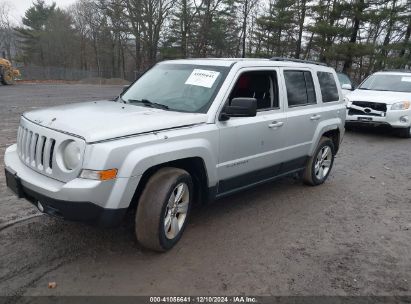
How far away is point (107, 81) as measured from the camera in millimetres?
44781

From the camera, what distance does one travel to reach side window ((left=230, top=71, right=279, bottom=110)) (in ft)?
15.2

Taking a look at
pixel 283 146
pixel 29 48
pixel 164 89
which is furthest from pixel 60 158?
pixel 29 48

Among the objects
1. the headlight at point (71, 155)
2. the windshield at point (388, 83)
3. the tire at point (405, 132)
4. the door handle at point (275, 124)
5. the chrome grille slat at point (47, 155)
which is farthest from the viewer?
the windshield at point (388, 83)

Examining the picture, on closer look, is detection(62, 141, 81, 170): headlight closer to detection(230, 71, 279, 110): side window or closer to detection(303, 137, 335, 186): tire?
detection(230, 71, 279, 110): side window

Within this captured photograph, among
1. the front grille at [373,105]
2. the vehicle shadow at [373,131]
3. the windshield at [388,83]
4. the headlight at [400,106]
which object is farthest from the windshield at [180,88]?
Answer: the windshield at [388,83]

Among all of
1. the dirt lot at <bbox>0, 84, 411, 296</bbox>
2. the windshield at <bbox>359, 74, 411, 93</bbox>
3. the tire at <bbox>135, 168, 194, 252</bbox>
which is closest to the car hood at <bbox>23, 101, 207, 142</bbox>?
the tire at <bbox>135, 168, 194, 252</bbox>

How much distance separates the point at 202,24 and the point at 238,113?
3672 cm

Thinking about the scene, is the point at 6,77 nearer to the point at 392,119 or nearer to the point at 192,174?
the point at 392,119

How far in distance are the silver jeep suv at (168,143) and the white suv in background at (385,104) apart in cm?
563

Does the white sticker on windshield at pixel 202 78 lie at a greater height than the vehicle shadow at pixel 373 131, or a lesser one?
greater

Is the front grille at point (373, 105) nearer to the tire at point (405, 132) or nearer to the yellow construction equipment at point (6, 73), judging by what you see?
the tire at point (405, 132)

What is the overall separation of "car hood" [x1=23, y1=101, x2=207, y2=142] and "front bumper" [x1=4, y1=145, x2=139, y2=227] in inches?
15.2

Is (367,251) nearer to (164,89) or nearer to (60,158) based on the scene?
(164,89)

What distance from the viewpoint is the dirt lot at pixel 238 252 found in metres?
3.23
